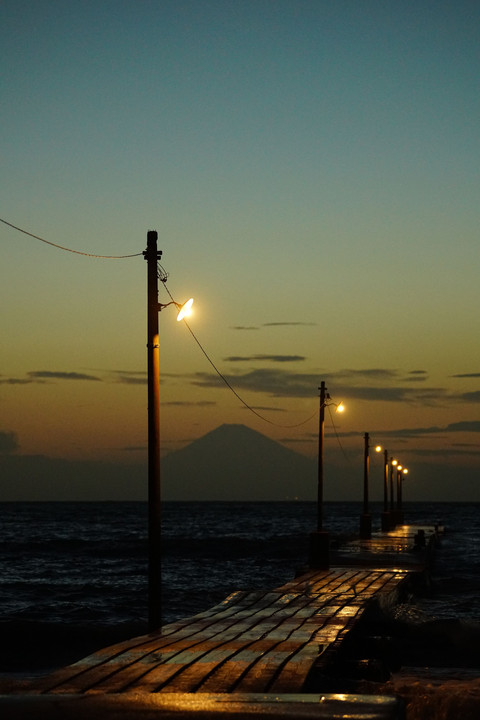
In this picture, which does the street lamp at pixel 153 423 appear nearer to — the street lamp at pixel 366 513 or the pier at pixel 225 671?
the pier at pixel 225 671

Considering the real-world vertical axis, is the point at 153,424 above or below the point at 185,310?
below

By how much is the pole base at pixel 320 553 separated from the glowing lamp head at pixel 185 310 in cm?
1463

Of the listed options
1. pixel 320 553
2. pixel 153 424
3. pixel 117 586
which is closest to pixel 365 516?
pixel 117 586

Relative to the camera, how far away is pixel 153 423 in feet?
50.0

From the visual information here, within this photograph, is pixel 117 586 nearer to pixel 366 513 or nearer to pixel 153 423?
pixel 366 513

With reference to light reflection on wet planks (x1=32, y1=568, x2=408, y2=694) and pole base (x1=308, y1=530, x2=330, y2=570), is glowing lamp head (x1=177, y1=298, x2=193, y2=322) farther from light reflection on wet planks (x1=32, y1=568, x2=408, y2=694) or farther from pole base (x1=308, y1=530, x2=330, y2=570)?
pole base (x1=308, y1=530, x2=330, y2=570)

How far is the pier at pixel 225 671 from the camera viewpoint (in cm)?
792

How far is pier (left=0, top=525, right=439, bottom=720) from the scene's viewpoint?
26.0 ft

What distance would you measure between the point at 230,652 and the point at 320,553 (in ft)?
53.3

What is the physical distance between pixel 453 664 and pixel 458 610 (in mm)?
11232

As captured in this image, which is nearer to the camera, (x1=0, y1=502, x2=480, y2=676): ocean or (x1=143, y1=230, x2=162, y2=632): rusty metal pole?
(x1=143, y1=230, x2=162, y2=632): rusty metal pole

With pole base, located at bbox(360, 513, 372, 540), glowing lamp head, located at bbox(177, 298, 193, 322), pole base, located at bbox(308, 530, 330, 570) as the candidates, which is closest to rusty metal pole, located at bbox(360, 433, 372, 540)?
pole base, located at bbox(360, 513, 372, 540)

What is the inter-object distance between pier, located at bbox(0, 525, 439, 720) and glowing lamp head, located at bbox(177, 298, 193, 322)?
4.82 meters

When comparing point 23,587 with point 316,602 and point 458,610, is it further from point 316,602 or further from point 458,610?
point 316,602
